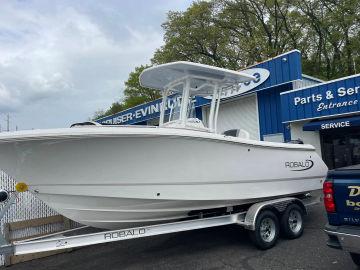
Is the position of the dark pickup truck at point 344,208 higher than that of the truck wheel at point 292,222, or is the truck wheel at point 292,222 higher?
the dark pickup truck at point 344,208

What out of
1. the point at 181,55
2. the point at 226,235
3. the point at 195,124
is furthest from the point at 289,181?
the point at 181,55

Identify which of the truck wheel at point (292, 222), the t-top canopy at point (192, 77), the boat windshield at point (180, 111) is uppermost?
the t-top canopy at point (192, 77)

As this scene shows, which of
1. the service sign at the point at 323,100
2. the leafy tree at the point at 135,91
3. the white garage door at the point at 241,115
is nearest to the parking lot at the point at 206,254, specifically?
the service sign at the point at 323,100

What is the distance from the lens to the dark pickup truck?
387cm

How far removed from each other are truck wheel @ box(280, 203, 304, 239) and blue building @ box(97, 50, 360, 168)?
4434 mm

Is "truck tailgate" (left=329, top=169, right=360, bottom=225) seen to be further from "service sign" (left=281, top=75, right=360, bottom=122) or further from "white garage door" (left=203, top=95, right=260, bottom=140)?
"white garage door" (left=203, top=95, right=260, bottom=140)

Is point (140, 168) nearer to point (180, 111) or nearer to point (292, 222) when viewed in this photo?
point (180, 111)

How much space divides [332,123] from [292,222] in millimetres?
6155

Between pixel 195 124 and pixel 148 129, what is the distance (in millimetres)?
1416

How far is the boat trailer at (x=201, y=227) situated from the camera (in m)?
4.64

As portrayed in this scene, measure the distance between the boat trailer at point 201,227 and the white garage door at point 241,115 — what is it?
779cm

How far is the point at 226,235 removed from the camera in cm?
700

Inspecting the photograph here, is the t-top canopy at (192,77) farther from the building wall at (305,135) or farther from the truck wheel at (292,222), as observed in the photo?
the building wall at (305,135)

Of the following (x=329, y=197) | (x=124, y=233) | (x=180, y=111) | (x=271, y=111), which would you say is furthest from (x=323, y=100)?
(x=124, y=233)
